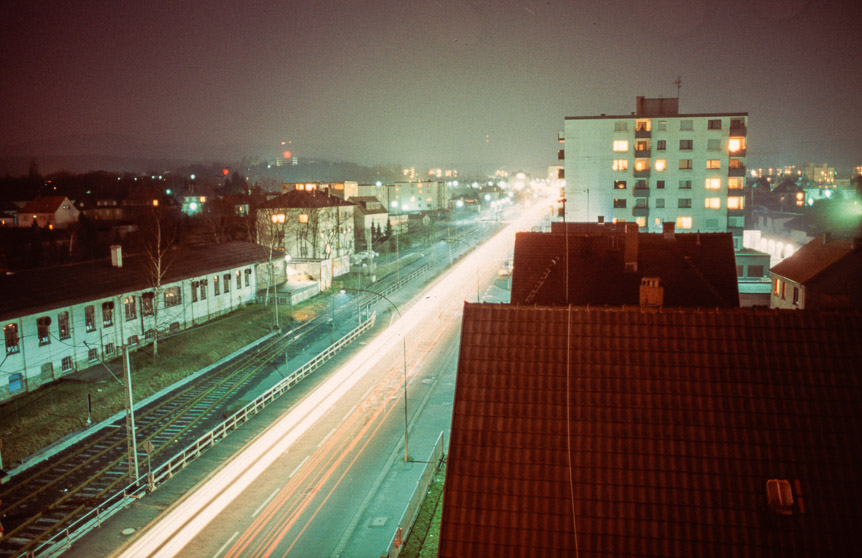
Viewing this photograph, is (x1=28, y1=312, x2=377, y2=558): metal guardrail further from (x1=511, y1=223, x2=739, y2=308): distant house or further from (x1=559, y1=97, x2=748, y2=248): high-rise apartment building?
(x1=559, y1=97, x2=748, y2=248): high-rise apartment building

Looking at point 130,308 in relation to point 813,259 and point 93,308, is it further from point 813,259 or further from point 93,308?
point 813,259

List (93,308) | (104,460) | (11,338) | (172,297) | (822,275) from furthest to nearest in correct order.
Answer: (172,297), (93,308), (822,275), (11,338), (104,460)

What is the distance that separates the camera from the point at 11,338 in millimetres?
27203

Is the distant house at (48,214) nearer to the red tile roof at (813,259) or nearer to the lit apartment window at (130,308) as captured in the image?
the lit apartment window at (130,308)

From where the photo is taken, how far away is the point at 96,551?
652 inches

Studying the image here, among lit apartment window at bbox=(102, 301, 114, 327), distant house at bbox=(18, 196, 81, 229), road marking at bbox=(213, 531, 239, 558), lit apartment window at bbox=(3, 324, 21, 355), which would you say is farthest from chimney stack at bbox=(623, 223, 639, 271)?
distant house at bbox=(18, 196, 81, 229)

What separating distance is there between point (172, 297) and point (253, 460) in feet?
68.0

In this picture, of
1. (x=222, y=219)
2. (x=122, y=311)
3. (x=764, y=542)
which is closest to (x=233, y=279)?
(x=122, y=311)

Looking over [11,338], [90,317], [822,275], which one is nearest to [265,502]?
[11,338]

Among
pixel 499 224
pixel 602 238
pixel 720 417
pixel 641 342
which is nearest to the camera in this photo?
pixel 720 417

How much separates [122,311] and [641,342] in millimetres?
32534

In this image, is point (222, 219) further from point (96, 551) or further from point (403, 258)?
point (96, 551)

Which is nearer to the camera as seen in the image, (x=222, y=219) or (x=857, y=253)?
(x=857, y=253)

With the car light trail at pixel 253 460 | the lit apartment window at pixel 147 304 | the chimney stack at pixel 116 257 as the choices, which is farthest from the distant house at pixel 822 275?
the chimney stack at pixel 116 257
